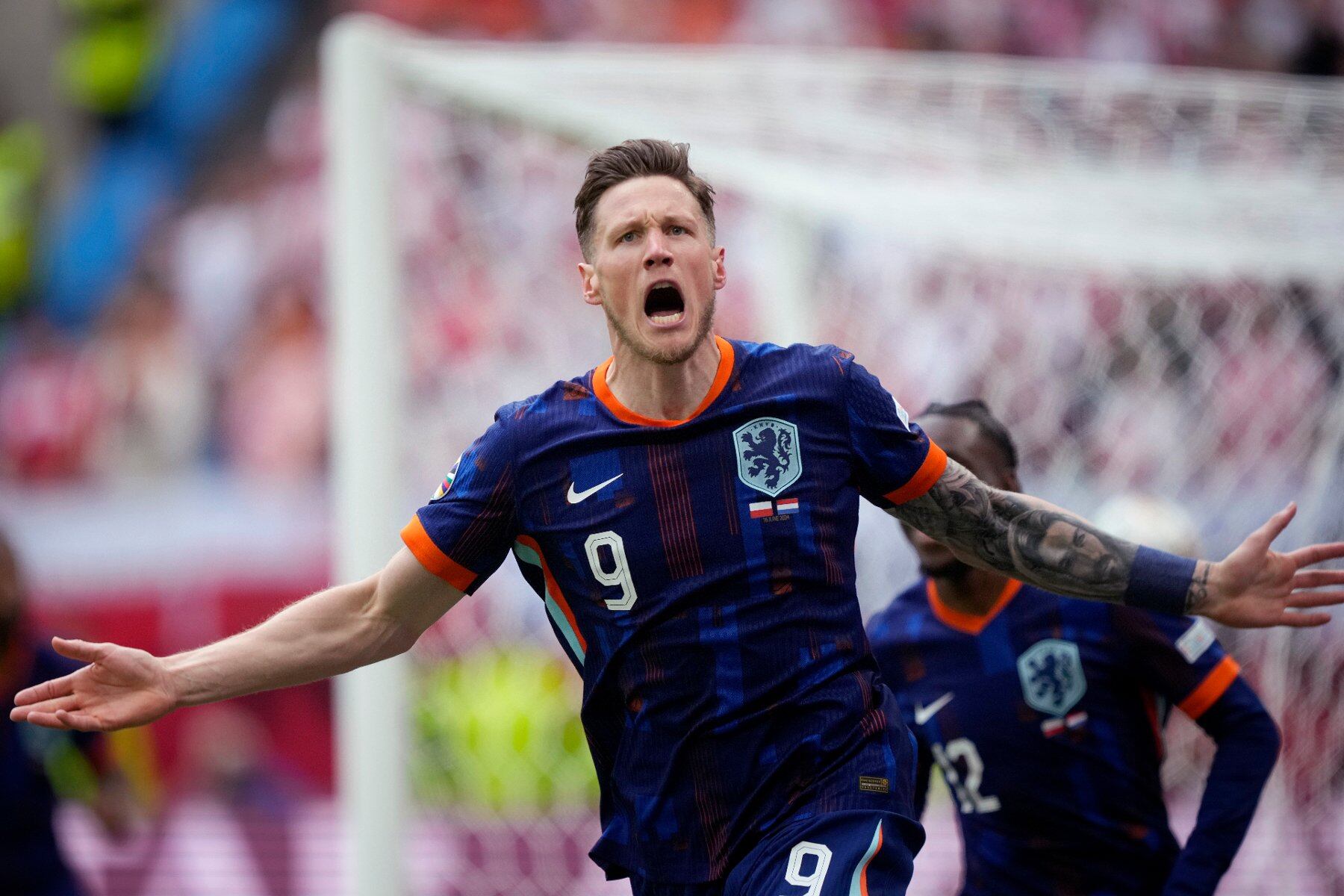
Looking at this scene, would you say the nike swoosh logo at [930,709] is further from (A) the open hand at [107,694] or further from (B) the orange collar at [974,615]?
(A) the open hand at [107,694]

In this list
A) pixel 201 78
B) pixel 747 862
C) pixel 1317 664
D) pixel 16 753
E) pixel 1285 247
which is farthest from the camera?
pixel 201 78

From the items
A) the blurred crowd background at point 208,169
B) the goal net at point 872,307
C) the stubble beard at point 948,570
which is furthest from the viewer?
the blurred crowd background at point 208,169

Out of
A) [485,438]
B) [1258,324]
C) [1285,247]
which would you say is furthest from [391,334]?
[1258,324]

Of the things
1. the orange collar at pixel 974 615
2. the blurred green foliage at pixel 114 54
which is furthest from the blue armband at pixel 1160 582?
the blurred green foliage at pixel 114 54

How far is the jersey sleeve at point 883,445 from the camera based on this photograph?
2811 millimetres

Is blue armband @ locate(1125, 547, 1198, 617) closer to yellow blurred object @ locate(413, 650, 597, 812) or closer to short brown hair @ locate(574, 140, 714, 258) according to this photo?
short brown hair @ locate(574, 140, 714, 258)

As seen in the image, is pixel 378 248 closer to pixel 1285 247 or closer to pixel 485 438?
pixel 485 438

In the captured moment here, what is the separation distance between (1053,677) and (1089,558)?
81 cm

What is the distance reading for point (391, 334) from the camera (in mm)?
5082

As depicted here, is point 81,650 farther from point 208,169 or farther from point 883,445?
point 208,169

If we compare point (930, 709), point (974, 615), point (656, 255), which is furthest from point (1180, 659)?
point (656, 255)

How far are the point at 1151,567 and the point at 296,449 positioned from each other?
9496 millimetres

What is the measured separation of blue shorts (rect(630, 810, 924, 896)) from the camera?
2570 millimetres

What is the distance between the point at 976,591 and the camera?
3.69 metres
